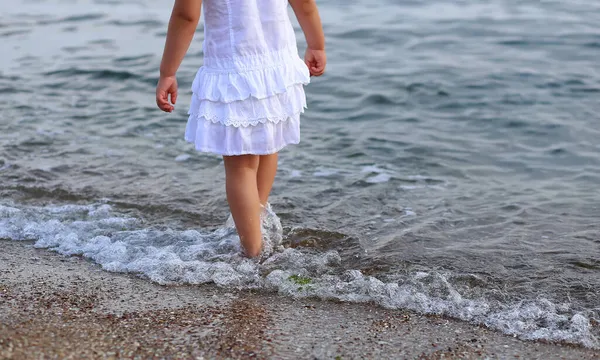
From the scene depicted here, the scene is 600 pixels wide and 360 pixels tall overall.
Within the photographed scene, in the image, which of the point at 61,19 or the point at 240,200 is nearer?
the point at 240,200

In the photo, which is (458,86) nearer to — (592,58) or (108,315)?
(592,58)

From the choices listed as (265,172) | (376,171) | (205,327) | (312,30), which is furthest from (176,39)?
(376,171)

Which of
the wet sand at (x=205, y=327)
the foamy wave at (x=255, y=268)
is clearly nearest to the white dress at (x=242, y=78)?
the foamy wave at (x=255, y=268)

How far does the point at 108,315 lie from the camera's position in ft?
10.8

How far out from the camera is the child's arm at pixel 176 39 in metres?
3.48

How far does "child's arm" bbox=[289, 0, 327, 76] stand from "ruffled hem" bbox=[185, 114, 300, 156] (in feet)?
1.38

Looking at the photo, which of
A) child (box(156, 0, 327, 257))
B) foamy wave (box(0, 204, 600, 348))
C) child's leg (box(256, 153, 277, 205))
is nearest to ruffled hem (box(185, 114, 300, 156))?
child (box(156, 0, 327, 257))

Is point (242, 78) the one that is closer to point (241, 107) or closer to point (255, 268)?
point (241, 107)

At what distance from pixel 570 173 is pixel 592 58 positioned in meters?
3.13

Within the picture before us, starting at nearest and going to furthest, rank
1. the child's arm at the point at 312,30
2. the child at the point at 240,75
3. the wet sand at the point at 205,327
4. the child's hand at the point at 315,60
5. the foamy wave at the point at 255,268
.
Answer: the wet sand at the point at 205,327, the foamy wave at the point at 255,268, the child at the point at 240,75, the child's arm at the point at 312,30, the child's hand at the point at 315,60

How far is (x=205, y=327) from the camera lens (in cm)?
321

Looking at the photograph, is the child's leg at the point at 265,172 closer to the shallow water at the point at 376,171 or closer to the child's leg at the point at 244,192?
the child's leg at the point at 244,192

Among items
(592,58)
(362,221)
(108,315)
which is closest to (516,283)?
(362,221)

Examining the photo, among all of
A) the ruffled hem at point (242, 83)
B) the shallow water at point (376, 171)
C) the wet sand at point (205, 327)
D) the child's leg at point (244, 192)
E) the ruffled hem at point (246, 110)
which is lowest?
the shallow water at point (376, 171)
